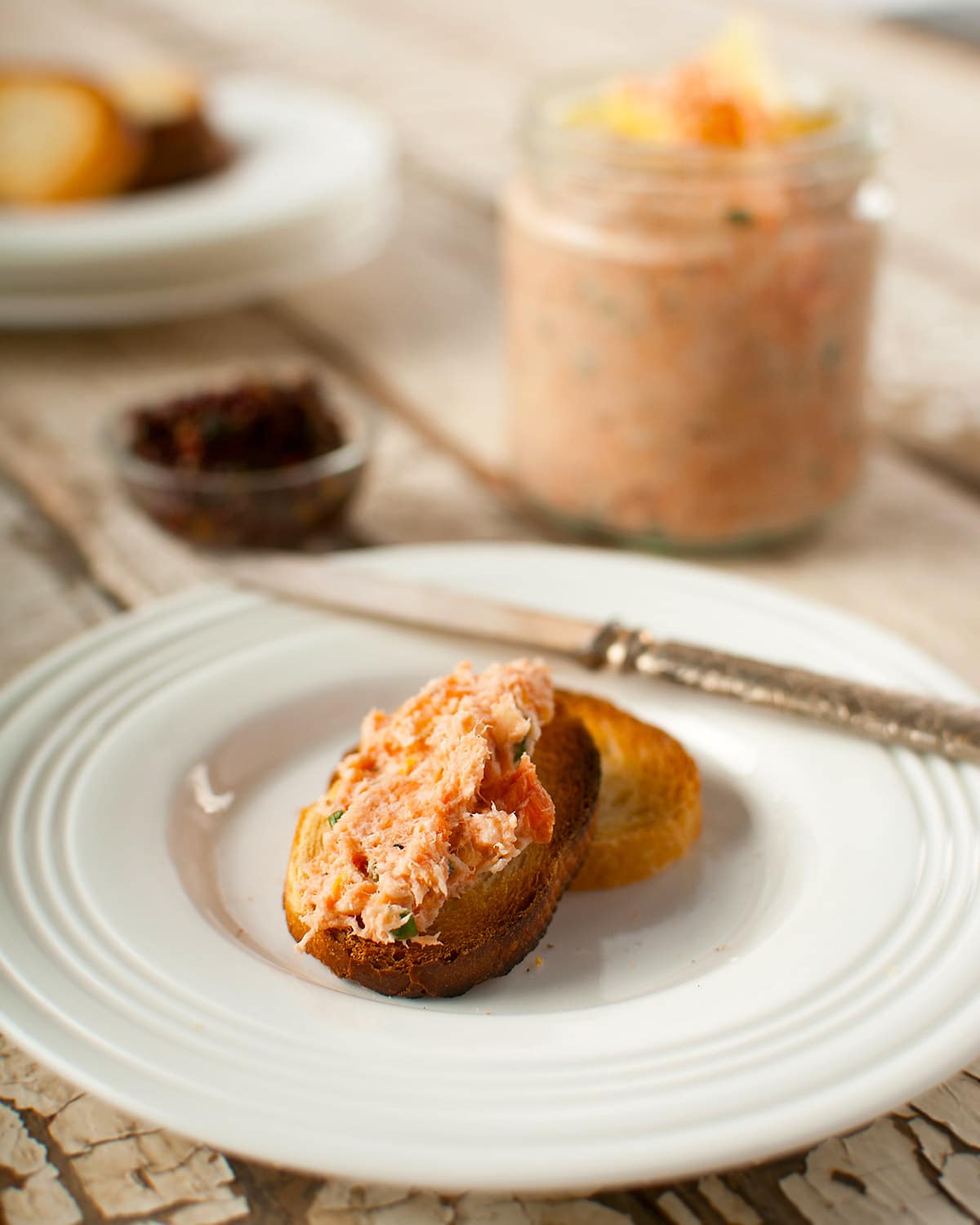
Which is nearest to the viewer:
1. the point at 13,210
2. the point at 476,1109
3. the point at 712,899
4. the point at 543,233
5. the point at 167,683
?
the point at 476,1109

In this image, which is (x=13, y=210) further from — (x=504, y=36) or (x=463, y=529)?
(x=504, y=36)

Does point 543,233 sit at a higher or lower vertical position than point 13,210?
higher

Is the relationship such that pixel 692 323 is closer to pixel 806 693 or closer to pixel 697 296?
pixel 697 296

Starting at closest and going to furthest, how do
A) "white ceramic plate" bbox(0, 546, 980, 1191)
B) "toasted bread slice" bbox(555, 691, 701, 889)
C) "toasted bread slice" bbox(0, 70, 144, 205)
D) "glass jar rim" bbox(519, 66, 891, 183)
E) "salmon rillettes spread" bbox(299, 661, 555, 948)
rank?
"white ceramic plate" bbox(0, 546, 980, 1191), "salmon rillettes spread" bbox(299, 661, 555, 948), "toasted bread slice" bbox(555, 691, 701, 889), "glass jar rim" bbox(519, 66, 891, 183), "toasted bread slice" bbox(0, 70, 144, 205)

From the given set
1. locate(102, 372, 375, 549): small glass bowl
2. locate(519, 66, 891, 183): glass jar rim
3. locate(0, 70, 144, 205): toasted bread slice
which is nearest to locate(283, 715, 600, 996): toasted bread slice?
locate(102, 372, 375, 549): small glass bowl

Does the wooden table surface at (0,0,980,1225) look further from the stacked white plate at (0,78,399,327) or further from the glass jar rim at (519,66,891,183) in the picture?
the glass jar rim at (519,66,891,183)

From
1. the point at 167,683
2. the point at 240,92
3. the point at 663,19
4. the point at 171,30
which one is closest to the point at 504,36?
the point at 663,19

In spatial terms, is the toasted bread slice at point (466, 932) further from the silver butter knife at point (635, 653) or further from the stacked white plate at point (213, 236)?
the stacked white plate at point (213, 236)
